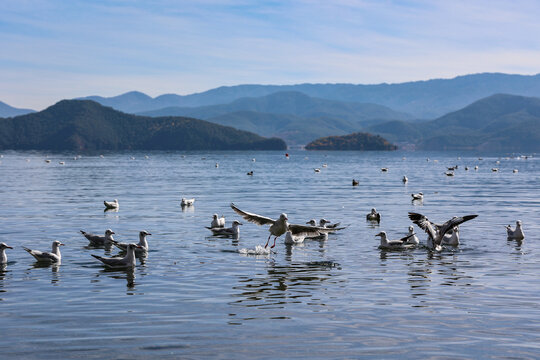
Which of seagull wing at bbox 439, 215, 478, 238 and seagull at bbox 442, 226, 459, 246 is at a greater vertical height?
seagull wing at bbox 439, 215, 478, 238

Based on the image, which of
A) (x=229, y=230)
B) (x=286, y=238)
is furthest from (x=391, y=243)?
(x=229, y=230)

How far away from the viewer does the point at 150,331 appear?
15047 mm

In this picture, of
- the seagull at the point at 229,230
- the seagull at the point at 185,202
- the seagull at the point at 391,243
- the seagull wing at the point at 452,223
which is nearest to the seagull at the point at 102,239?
the seagull at the point at 229,230

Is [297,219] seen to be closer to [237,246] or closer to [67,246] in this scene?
[237,246]

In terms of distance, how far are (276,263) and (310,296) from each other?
20.2ft

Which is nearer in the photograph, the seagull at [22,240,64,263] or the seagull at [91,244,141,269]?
the seagull at [91,244,141,269]

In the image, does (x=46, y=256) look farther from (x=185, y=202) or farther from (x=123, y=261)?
(x=185, y=202)

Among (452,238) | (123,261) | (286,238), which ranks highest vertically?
(452,238)

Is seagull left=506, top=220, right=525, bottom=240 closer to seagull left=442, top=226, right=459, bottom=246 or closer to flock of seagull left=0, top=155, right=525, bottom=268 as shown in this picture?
flock of seagull left=0, top=155, right=525, bottom=268

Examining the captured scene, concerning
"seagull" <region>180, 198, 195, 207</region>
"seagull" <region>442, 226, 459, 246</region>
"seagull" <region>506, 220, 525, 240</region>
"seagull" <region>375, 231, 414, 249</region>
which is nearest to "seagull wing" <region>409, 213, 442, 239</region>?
"seagull" <region>375, 231, 414, 249</region>

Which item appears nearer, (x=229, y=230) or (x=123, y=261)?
(x=123, y=261)

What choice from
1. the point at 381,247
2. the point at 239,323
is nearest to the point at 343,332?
the point at 239,323

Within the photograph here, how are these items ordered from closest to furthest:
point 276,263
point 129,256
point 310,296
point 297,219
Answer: point 310,296 → point 129,256 → point 276,263 → point 297,219

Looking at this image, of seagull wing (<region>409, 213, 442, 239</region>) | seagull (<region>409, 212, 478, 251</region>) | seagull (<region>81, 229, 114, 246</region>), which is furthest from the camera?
seagull (<region>81, 229, 114, 246</region>)
